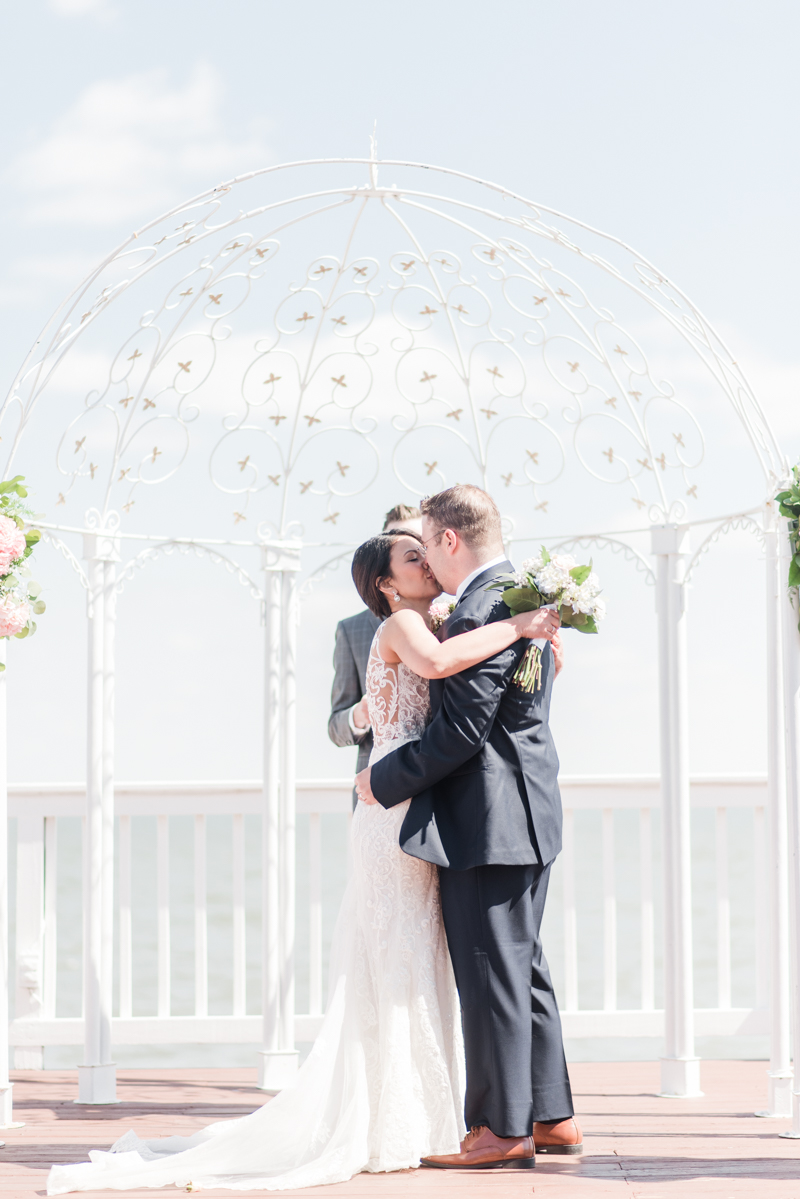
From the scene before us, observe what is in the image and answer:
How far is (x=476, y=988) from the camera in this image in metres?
2.96

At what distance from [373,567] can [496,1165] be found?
160 cm

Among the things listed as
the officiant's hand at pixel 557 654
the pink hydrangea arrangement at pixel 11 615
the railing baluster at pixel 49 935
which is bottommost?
the railing baluster at pixel 49 935

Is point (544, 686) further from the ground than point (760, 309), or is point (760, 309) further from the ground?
point (760, 309)

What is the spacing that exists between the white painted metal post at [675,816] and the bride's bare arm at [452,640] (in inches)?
48.4

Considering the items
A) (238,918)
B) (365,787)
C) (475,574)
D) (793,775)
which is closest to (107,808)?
(238,918)

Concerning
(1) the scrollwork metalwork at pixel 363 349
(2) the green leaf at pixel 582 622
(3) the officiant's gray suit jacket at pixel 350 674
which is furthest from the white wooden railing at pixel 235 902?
(2) the green leaf at pixel 582 622

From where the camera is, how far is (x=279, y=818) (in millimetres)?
4438

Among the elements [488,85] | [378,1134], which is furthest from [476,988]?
[488,85]

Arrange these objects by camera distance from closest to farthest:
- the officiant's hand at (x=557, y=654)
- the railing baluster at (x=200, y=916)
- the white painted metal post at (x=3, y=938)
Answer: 1. the officiant's hand at (x=557, y=654)
2. the white painted metal post at (x=3, y=938)
3. the railing baluster at (x=200, y=916)

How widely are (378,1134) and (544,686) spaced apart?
1.24 meters

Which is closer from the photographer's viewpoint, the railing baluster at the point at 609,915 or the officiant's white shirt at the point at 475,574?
the officiant's white shirt at the point at 475,574

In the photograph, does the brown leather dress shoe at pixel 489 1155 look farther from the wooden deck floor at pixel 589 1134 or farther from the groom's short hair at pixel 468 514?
the groom's short hair at pixel 468 514

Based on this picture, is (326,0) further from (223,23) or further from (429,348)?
(429,348)

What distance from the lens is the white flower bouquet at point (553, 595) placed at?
2955 millimetres
